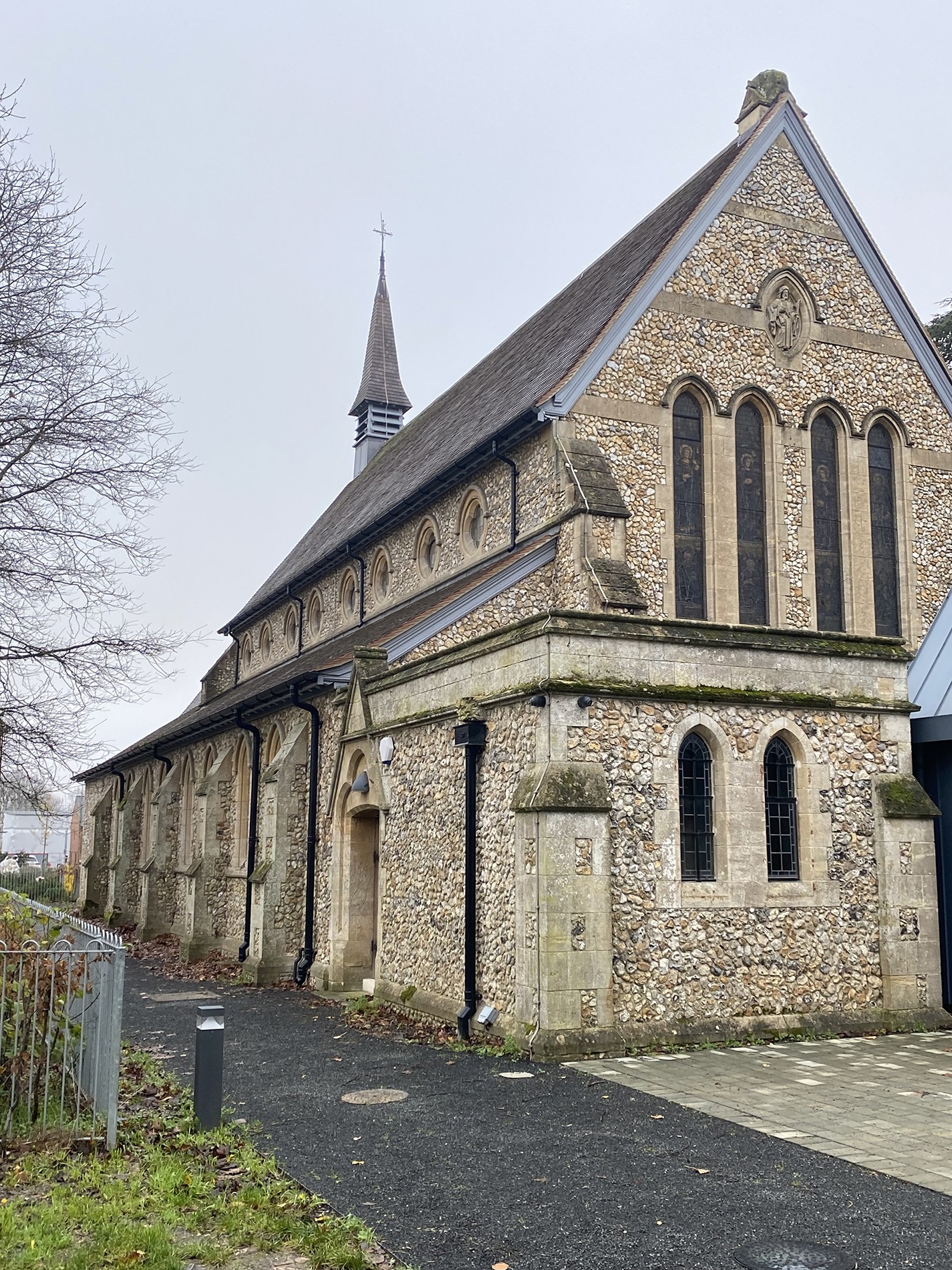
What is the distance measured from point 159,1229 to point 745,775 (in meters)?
7.84

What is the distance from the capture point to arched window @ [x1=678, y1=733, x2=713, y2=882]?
11.7 metres

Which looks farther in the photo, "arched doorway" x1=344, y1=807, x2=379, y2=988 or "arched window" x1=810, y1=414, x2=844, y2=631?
"arched window" x1=810, y1=414, x2=844, y2=631

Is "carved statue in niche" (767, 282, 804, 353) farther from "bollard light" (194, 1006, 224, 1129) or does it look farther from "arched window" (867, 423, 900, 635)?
"bollard light" (194, 1006, 224, 1129)

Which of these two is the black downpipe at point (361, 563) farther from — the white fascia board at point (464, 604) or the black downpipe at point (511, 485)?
the white fascia board at point (464, 604)

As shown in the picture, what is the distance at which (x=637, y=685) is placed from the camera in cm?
1148

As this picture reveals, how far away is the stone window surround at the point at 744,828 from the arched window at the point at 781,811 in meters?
0.06

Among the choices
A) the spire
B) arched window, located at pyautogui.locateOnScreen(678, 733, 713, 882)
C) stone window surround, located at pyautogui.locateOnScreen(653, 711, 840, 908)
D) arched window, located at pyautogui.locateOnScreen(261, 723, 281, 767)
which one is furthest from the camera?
the spire

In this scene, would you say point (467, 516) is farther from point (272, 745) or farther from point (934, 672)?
point (934, 672)

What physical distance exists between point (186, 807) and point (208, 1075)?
19.2 metres

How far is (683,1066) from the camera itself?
10164mm

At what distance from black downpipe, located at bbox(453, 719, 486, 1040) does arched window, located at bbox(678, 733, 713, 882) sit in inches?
85.6

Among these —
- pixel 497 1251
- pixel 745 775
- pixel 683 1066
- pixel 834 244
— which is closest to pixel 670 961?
pixel 683 1066

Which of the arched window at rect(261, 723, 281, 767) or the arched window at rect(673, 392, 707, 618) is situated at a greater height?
the arched window at rect(673, 392, 707, 618)

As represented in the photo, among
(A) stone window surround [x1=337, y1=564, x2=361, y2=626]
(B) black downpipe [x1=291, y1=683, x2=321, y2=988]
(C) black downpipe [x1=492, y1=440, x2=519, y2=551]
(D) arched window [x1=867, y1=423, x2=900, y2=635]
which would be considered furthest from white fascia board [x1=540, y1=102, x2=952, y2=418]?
(A) stone window surround [x1=337, y1=564, x2=361, y2=626]
